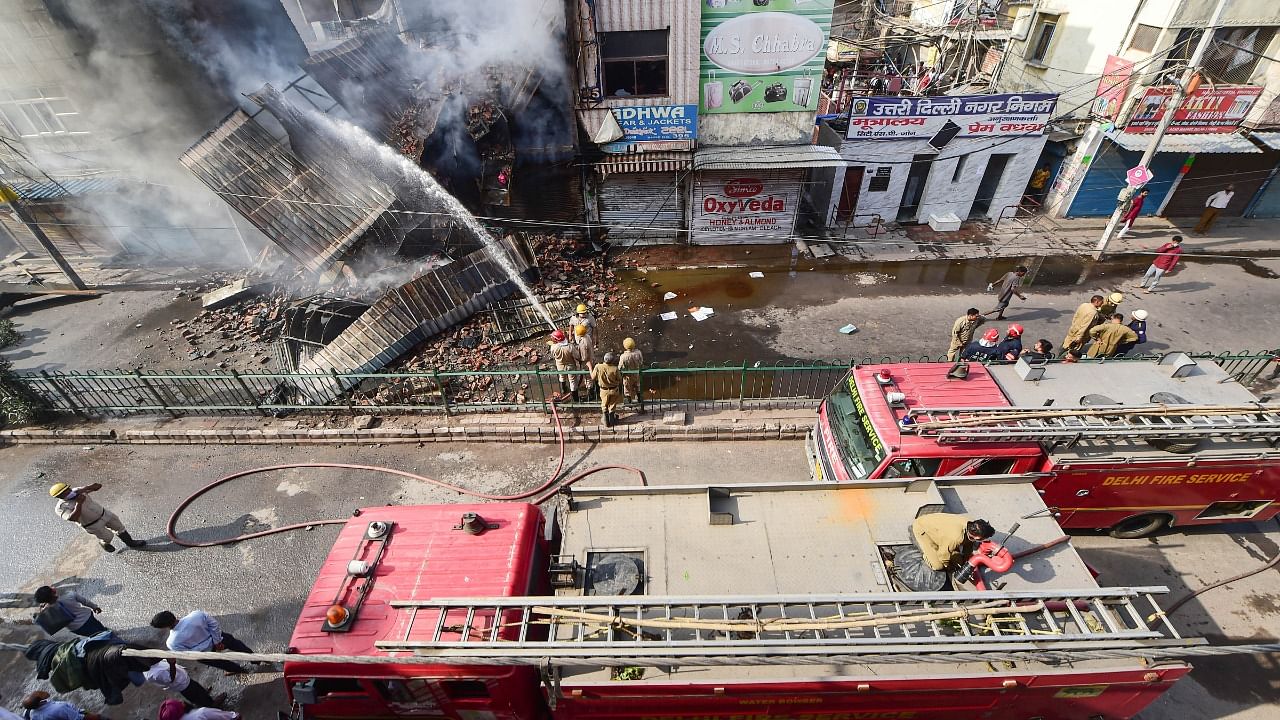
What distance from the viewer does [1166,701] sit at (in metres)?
6.75

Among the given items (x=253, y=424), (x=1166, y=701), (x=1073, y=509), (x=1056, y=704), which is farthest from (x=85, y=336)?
(x=1166, y=701)

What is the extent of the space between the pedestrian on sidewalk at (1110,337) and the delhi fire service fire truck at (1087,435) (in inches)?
95.5

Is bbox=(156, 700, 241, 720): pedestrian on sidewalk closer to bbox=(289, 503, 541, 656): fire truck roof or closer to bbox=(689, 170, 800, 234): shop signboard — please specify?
bbox=(289, 503, 541, 656): fire truck roof

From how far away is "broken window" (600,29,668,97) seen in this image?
1489 cm

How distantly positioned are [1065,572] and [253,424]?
14413 millimetres

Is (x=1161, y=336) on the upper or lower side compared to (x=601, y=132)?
lower

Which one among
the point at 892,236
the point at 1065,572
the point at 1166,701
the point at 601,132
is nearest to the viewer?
the point at 1065,572

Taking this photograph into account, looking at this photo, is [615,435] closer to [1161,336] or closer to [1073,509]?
[1073,509]

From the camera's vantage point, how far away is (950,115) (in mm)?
16672

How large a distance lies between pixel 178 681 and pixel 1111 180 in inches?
1087

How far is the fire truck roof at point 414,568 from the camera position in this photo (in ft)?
18.4

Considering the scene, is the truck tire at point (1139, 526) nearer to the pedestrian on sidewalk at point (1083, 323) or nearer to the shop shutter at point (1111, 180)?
the pedestrian on sidewalk at point (1083, 323)

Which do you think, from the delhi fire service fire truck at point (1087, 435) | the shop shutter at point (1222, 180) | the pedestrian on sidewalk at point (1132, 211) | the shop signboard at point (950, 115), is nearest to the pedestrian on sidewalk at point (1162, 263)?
the pedestrian on sidewalk at point (1132, 211)

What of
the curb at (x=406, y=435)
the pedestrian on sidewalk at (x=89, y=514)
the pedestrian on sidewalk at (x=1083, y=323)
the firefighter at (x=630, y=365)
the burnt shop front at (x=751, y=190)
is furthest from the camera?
the burnt shop front at (x=751, y=190)
